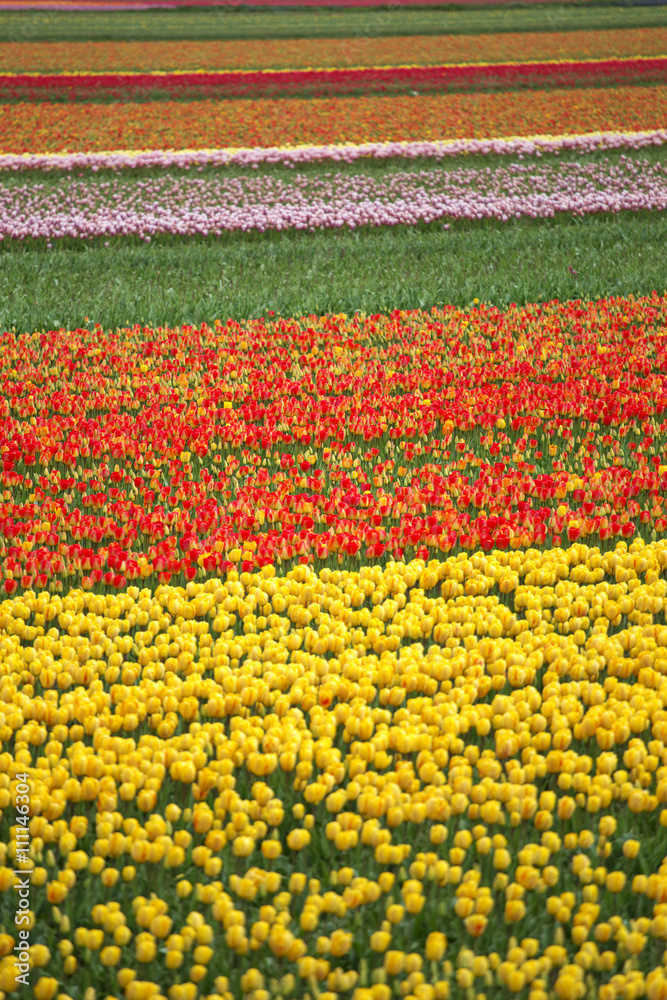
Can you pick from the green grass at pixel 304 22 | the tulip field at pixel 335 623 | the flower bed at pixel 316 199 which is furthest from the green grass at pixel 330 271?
the green grass at pixel 304 22

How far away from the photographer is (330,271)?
11.9m

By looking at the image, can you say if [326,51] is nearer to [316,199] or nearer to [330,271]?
[316,199]

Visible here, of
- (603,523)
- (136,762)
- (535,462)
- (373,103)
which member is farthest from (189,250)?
(373,103)

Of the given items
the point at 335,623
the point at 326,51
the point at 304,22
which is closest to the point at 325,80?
the point at 326,51

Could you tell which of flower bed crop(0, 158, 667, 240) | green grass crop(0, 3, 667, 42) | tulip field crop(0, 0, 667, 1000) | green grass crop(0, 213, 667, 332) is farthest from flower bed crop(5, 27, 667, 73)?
tulip field crop(0, 0, 667, 1000)

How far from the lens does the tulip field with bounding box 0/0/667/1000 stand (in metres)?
2.53

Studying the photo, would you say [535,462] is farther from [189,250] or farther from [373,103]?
[373,103]

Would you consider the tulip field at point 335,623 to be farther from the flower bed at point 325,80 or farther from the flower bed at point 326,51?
the flower bed at point 326,51

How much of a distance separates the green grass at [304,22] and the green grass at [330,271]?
28.3 meters

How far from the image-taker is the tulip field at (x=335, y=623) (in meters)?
2.53

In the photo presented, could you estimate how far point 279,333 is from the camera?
9.02 metres

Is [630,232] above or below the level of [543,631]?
above

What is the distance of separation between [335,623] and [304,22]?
44092 mm

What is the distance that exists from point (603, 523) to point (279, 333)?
5.16 m
